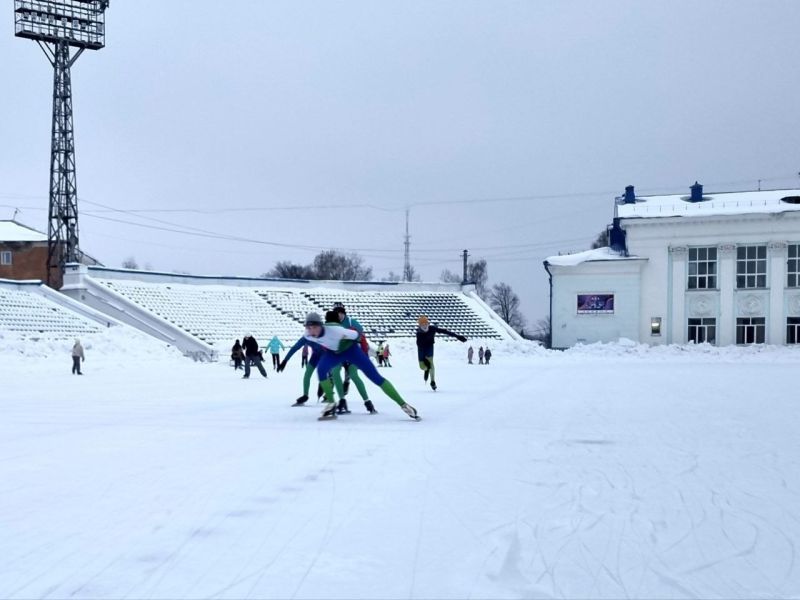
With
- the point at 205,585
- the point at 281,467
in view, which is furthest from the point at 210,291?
the point at 205,585

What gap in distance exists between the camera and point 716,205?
51500 millimetres

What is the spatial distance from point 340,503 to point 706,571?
242cm

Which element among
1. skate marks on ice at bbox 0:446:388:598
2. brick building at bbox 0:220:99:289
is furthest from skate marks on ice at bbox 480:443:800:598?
brick building at bbox 0:220:99:289

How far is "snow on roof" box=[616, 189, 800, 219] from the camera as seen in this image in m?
49.3

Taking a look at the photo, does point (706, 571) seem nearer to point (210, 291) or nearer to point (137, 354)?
point (137, 354)

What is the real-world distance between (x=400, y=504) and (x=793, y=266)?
4894cm

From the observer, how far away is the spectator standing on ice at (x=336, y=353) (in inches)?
404

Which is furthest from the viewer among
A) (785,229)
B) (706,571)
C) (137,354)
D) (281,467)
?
(785,229)

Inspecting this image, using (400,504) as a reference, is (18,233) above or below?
above

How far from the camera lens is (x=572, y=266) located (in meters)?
49.9

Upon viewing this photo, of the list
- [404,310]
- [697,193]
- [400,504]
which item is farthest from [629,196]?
[400,504]

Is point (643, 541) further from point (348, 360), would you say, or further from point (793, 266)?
point (793, 266)

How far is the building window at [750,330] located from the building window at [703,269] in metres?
2.89

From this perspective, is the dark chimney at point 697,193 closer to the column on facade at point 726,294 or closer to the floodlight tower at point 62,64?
the column on facade at point 726,294
